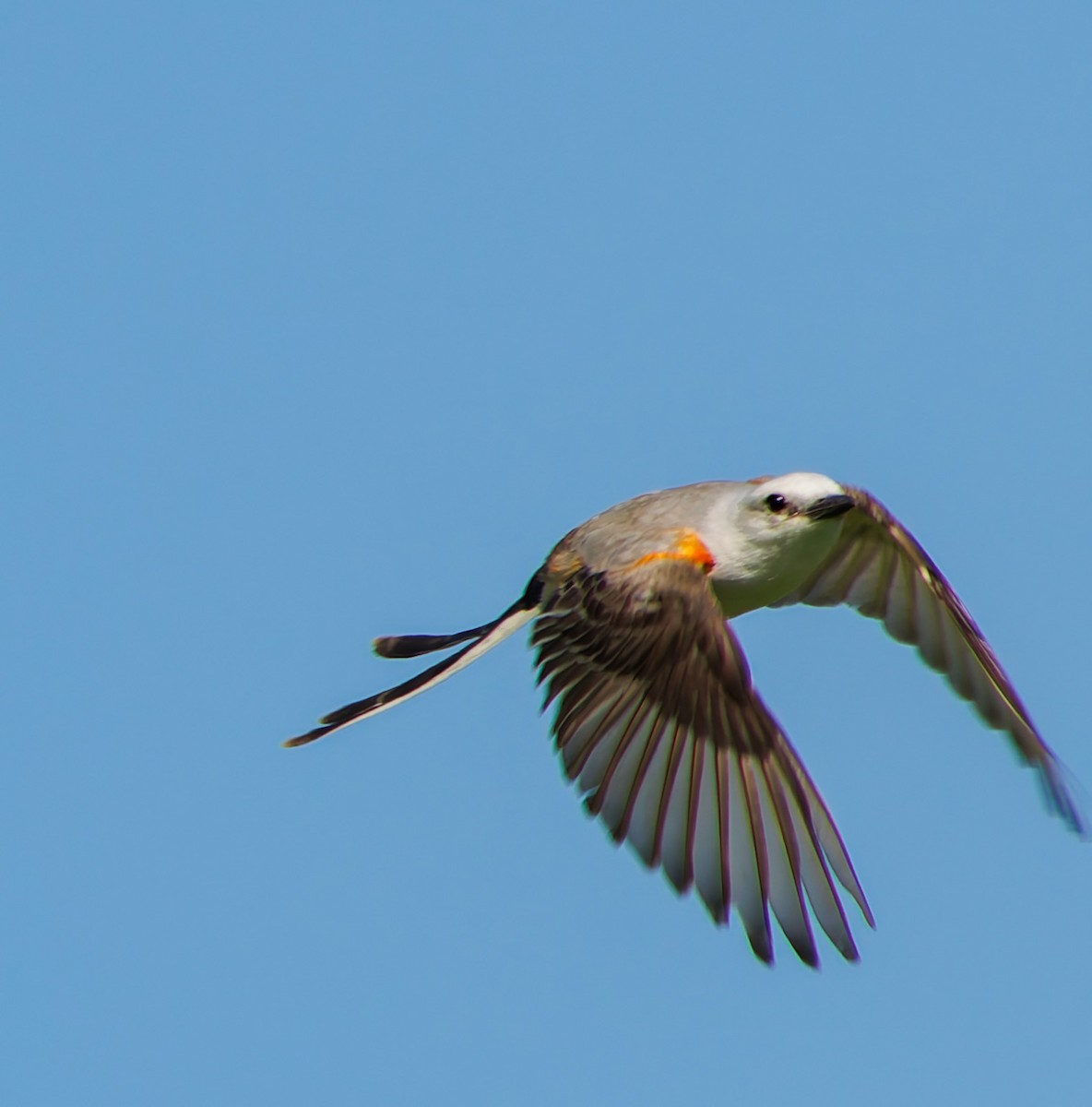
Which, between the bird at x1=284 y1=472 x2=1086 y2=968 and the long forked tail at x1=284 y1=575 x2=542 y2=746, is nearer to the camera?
the bird at x1=284 y1=472 x2=1086 y2=968

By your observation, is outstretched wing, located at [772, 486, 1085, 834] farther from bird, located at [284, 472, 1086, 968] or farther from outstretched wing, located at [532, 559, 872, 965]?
outstretched wing, located at [532, 559, 872, 965]

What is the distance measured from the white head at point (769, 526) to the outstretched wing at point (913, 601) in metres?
1.06

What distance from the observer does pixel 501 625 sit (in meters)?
10.2

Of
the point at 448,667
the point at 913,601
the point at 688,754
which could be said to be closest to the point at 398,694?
the point at 448,667

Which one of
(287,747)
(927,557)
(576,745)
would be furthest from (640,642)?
(927,557)

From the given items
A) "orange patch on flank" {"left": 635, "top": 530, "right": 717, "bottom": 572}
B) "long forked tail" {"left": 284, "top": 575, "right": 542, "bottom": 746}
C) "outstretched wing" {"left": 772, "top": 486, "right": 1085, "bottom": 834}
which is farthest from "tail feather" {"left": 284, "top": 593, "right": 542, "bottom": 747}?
"outstretched wing" {"left": 772, "top": 486, "right": 1085, "bottom": 834}

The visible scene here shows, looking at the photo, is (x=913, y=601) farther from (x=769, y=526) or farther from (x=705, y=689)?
(x=705, y=689)

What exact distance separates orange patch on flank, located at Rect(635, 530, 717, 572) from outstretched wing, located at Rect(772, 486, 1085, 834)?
1501mm

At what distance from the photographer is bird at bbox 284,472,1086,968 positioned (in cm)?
823

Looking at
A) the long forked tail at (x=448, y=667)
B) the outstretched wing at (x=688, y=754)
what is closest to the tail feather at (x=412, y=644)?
the long forked tail at (x=448, y=667)

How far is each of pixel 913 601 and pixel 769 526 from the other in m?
2.01

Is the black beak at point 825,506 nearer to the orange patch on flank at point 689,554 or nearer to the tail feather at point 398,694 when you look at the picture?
the orange patch on flank at point 689,554

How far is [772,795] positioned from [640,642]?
110 centimetres

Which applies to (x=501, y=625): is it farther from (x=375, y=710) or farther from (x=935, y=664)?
(x=935, y=664)
